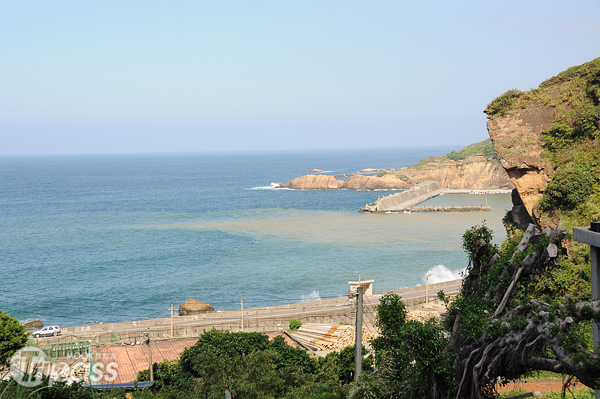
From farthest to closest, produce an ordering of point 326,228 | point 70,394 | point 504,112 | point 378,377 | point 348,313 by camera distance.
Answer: point 326,228
point 348,313
point 504,112
point 70,394
point 378,377

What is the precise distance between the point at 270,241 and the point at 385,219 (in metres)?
27.9

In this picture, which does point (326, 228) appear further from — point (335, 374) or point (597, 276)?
point (597, 276)

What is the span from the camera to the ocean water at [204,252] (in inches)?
1877

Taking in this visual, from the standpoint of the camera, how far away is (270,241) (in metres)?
71.2

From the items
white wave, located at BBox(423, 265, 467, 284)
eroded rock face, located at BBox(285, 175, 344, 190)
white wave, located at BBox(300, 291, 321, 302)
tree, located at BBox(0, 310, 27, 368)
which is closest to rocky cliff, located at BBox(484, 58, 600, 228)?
white wave, located at BBox(300, 291, 321, 302)

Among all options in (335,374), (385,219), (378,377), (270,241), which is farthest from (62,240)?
(378,377)

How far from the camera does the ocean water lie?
4769 cm

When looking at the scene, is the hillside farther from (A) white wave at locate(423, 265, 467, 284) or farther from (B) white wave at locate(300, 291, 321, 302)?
(A) white wave at locate(423, 265, 467, 284)

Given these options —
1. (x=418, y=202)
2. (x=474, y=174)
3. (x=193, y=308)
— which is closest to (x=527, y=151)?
(x=193, y=308)

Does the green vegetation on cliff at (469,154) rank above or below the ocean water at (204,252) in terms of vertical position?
above

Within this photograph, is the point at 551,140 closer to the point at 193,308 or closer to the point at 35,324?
the point at 193,308

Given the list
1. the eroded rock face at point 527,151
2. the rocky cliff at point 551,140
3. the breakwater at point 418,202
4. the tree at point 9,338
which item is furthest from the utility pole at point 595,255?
the breakwater at point 418,202

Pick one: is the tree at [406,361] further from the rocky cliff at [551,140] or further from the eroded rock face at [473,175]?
the eroded rock face at [473,175]

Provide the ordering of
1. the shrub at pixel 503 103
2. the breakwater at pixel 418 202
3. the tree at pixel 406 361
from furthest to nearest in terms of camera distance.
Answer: the breakwater at pixel 418 202 < the shrub at pixel 503 103 < the tree at pixel 406 361
